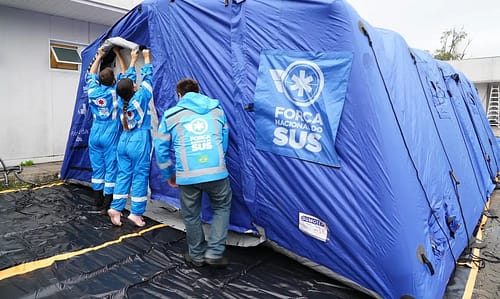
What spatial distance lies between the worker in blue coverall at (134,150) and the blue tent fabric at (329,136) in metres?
0.16

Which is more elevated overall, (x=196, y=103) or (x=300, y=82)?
(x=300, y=82)

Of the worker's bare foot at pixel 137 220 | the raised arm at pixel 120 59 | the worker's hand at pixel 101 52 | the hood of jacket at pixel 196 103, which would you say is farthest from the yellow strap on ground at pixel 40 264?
the worker's hand at pixel 101 52

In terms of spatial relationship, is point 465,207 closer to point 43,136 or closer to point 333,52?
point 333,52

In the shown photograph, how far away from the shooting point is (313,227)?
2.50 meters

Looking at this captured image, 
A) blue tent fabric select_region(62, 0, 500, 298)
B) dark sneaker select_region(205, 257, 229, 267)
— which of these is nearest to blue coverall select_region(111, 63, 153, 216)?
blue tent fabric select_region(62, 0, 500, 298)

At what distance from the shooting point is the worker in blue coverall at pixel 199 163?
2.59 meters

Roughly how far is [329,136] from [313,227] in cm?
66

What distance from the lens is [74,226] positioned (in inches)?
133

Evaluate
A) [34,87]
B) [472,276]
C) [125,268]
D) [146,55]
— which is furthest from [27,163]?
[472,276]

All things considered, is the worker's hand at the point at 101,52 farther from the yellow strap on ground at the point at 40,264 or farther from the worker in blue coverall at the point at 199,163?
the yellow strap on ground at the point at 40,264

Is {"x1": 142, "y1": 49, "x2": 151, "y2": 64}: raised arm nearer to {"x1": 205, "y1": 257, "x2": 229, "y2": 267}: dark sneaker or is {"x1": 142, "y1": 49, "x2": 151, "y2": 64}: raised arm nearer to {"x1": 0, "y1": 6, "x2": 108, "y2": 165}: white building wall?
{"x1": 205, "y1": 257, "x2": 229, "y2": 267}: dark sneaker

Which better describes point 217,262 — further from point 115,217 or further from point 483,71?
point 483,71

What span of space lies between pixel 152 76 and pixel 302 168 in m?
1.86

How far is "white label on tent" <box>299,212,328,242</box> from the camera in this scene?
245cm
